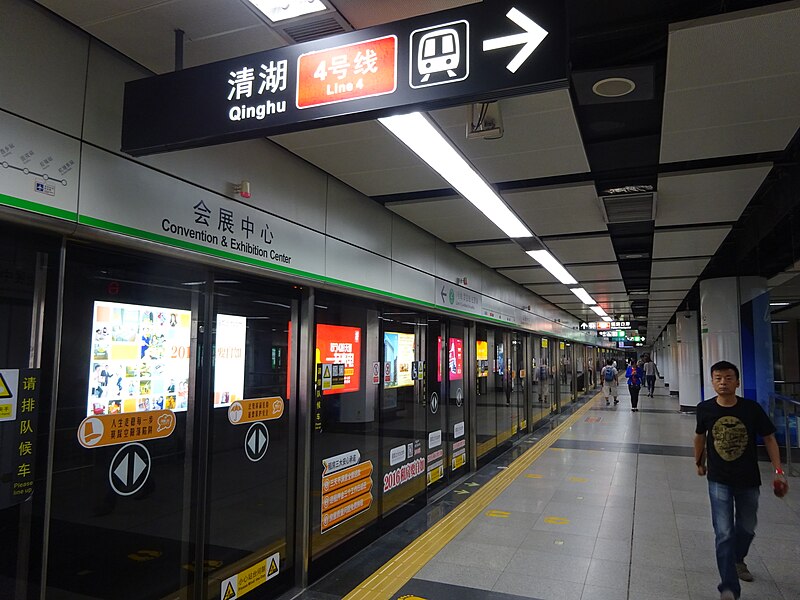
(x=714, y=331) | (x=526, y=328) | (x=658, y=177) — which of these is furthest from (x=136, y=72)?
(x=714, y=331)

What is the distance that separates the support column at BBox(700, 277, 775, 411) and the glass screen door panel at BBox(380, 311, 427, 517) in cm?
566

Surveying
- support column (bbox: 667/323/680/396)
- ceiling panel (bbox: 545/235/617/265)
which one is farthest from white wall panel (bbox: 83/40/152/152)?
support column (bbox: 667/323/680/396)

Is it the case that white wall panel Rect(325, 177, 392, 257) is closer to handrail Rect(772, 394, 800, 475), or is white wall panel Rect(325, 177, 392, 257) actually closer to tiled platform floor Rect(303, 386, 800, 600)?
tiled platform floor Rect(303, 386, 800, 600)

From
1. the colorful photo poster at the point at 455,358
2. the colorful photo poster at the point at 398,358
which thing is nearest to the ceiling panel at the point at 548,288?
the colorful photo poster at the point at 455,358

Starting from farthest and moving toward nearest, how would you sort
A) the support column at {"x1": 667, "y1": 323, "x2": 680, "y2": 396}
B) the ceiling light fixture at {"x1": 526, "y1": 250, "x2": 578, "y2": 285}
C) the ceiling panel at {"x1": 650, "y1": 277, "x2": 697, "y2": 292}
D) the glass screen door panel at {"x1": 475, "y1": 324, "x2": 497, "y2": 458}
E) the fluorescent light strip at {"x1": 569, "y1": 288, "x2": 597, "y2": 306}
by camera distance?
1. the support column at {"x1": 667, "y1": 323, "x2": 680, "y2": 396}
2. the fluorescent light strip at {"x1": 569, "y1": 288, "x2": 597, "y2": 306}
3. the ceiling panel at {"x1": 650, "y1": 277, "x2": 697, "y2": 292}
4. the glass screen door panel at {"x1": 475, "y1": 324, "x2": 497, "y2": 458}
5. the ceiling light fixture at {"x1": 526, "y1": 250, "x2": 578, "y2": 285}

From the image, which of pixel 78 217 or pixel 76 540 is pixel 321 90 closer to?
pixel 78 217

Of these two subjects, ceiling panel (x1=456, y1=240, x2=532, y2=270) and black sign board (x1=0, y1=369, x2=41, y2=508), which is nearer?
black sign board (x1=0, y1=369, x2=41, y2=508)

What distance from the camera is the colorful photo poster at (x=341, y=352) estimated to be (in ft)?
13.4

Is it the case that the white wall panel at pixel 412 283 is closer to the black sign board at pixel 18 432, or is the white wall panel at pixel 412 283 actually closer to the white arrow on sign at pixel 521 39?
the black sign board at pixel 18 432

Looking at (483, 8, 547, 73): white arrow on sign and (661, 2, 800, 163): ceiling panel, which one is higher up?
(661, 2, 800, 163): ceiling panel

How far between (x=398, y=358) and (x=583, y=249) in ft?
9.52

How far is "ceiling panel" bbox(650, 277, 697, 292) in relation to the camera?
962 cm

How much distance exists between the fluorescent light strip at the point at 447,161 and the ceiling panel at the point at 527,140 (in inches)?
3.6

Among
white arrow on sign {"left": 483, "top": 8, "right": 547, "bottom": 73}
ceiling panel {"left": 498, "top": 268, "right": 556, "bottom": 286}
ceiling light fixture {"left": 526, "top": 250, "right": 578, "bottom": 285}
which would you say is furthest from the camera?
ceiling panel {"left": 498, "top": 268, "right": 556, "bottom": 286}
